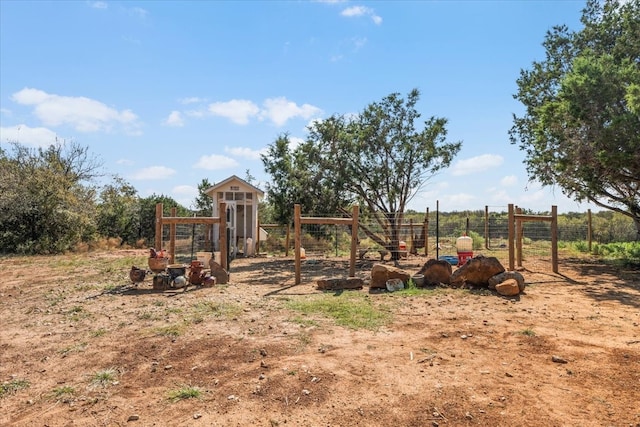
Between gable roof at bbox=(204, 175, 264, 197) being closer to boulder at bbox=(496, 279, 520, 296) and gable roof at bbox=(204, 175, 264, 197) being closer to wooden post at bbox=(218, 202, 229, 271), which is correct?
wooden post at bbox=(218, 202, 229, 271)

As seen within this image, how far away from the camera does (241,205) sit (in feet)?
56.9

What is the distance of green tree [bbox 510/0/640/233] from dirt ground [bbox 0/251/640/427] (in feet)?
14.7

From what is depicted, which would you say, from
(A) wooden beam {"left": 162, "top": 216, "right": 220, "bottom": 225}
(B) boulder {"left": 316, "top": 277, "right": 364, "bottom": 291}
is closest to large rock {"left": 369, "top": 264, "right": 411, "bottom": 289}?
(B) boulder {"left": 316, "top": 277, "right": 364, "bottom": 291}

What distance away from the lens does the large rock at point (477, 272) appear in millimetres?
8469

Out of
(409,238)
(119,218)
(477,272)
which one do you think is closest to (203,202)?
(119,218)

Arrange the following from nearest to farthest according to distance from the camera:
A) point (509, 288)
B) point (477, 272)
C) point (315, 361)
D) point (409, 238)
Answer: point (315, 361)
point (509, 288)
point (477, 272)
point (409, 238)

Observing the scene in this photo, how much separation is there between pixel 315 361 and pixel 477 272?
5.35 metres

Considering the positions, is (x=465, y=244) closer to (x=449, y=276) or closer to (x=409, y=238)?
(x=449, y=276)

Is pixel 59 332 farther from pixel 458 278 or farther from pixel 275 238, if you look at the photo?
pixel 275 238

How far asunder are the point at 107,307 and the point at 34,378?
3.05 metres

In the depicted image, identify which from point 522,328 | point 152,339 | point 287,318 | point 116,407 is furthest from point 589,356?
point 152,339

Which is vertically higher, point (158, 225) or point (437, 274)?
point (158, 225)

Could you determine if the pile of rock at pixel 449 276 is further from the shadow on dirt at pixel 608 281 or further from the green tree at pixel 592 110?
the green tree at pixel 592 110

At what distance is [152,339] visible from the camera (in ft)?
17.1
